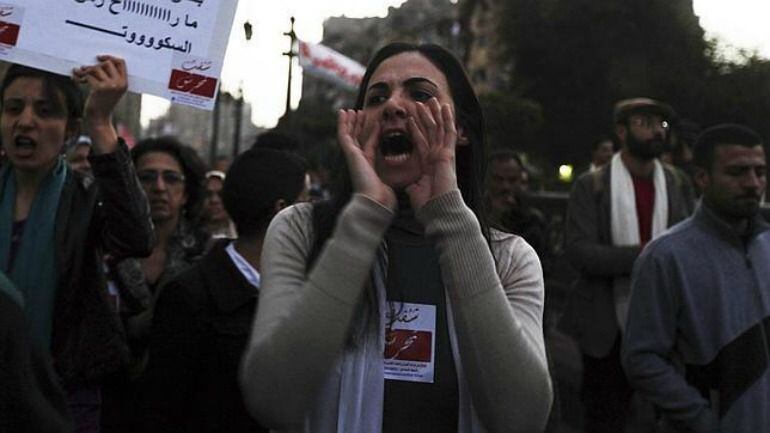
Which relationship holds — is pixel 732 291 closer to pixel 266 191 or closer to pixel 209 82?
pixel 266 191

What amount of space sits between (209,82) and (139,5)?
0.30 meters

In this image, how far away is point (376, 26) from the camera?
83188 millimetres

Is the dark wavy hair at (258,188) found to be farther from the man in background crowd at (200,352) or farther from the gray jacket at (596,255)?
the gray jacket at (596,255)

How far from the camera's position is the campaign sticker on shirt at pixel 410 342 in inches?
88.0

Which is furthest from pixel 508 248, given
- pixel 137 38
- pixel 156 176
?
pixel 156 176

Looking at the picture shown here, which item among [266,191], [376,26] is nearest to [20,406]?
[266,191]

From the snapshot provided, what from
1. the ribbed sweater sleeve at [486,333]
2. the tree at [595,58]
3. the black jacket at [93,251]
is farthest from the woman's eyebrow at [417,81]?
the tree at [595,58]

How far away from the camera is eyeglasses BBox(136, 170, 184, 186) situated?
197 inches

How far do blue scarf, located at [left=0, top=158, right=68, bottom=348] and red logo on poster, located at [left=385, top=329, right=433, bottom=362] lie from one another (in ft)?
4.62

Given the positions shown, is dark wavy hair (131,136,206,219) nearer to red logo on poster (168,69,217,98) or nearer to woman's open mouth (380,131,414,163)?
red logo on poster (168,69,217,98)

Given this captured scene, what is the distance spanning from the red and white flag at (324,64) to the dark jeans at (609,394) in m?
9.20

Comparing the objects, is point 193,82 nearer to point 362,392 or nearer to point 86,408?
point 86,408

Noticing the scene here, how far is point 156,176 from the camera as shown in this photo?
197 inches

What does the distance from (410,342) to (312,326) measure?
24 centimetres
